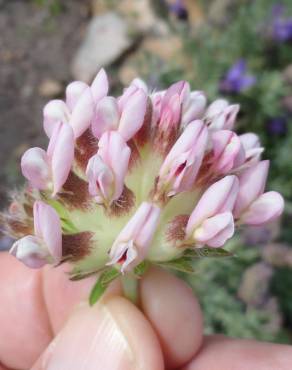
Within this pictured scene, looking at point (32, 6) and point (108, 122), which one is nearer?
point (108, 122)

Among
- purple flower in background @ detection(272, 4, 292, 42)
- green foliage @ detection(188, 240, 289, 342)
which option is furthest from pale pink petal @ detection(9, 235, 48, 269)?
purple flower in background @ detection(272, 4, 292, 42)

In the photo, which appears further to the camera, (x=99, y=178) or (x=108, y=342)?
(x=108, y=342)

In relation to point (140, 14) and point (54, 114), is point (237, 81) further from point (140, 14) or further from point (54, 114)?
point (54, 114)

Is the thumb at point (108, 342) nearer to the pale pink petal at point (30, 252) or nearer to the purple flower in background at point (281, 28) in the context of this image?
the pale pink petal at point (30, 252)

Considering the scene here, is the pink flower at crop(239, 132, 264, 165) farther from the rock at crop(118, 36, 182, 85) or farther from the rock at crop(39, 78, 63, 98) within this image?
the rock at crop(39, 78, 63, 98)

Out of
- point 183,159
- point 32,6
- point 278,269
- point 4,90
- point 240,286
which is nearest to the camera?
point 183,159

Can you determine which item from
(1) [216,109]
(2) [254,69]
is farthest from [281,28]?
(1) [216,109]

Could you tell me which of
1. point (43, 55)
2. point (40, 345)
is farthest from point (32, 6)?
point (40, 345)

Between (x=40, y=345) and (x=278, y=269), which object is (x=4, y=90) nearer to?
(x=278, y=269)
